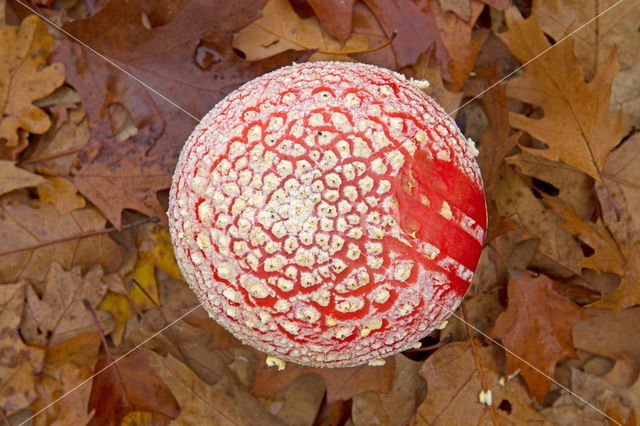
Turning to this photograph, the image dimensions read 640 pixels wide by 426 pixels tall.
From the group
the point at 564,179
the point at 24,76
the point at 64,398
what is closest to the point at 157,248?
the point at 64,398

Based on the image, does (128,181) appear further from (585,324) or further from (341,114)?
(585,324)

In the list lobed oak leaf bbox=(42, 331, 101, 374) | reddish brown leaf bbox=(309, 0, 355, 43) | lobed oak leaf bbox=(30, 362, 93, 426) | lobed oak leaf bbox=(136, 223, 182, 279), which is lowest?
lobed oak leaf bbox=(30, 362, 93, 426)

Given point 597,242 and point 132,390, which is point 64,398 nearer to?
point 132,390

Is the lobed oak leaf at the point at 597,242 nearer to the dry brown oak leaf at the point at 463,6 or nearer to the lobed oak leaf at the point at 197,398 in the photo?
the dry brown oak leaf at the point at 463,6

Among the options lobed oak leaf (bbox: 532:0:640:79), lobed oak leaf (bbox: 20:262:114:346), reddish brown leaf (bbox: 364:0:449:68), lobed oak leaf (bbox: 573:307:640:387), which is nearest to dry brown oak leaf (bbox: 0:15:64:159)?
lobed oak leaf (bbox: 20:262:114:346)

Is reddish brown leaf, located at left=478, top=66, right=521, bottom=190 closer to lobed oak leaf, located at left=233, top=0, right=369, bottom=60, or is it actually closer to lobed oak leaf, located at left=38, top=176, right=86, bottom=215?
lobed oak leaf, located at left=233, top=0, right=369, bottom=60
